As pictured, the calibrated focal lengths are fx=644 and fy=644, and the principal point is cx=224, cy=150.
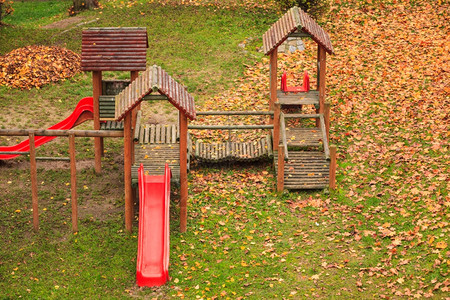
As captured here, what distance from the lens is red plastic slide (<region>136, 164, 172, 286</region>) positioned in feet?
36.8

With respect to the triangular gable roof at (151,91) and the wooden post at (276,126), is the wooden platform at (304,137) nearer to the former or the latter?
the wooden post at (276,126)

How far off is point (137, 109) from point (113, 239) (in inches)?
150

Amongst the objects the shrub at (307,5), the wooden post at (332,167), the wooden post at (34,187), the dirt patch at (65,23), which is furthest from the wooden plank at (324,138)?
the dirt patch at (65,23)

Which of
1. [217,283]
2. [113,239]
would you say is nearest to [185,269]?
[217,283]

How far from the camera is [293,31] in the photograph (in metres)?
14.7

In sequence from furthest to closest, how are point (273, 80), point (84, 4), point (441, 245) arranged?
point (84, 4) < point (273, 80) < point (441, 245)

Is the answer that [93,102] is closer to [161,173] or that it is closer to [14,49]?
[161,173]

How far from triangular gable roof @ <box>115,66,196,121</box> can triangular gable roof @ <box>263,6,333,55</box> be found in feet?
10.7

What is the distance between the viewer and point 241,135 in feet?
54.3

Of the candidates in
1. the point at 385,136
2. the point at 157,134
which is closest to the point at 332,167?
the point at 385,136

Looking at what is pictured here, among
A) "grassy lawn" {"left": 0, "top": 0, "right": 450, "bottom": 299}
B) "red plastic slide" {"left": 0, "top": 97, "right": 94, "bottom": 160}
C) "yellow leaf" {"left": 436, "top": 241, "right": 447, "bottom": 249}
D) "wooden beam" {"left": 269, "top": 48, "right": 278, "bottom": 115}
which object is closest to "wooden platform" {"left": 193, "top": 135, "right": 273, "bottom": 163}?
"grassy lawn" {"left": 0, "top": 0, "right": 450, "bottom": 299}

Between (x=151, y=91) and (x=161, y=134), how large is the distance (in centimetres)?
252

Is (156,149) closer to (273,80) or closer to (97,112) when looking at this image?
(97,112)

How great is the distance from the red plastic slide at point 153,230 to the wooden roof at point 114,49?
9.89 ft
